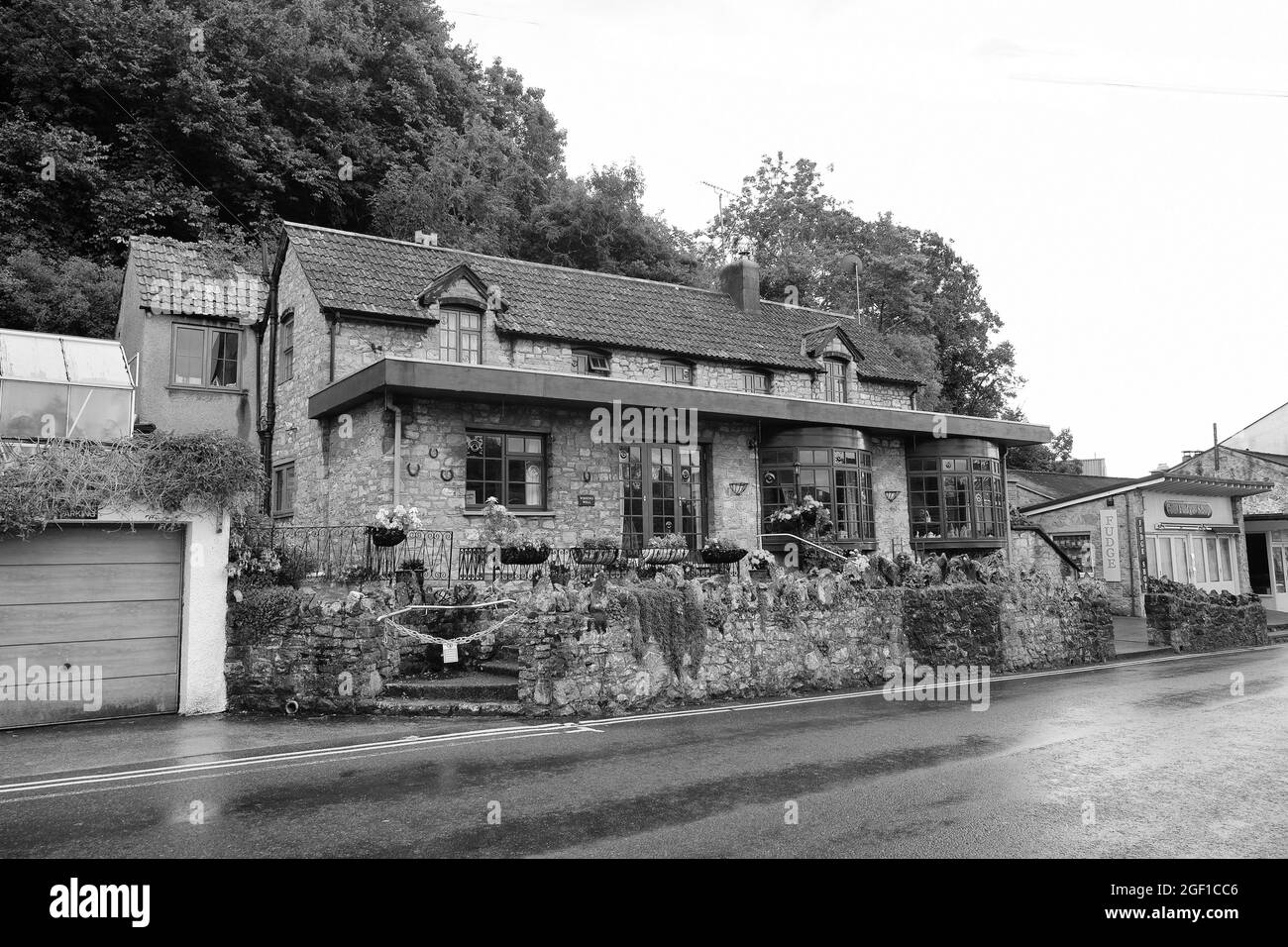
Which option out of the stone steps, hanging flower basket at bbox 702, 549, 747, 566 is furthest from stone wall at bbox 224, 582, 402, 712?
hanging flower basket at bbox 702, 549, 747, 566

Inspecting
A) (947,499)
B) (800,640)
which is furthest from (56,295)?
(947,499)

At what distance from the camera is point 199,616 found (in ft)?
38.3

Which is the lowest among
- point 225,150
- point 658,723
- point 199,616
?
point 658,723

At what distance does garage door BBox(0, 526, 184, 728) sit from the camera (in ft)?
35.2

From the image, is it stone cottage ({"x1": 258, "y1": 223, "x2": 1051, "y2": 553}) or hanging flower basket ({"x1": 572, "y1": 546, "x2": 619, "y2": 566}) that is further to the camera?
stone cottage ({"x1": 258, "y1": 223, "x2": 1051, "y2": 553})

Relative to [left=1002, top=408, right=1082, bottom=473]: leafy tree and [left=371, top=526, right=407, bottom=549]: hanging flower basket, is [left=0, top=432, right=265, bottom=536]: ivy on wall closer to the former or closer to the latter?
[left=371, top=526, right=407, bottom=549]: hanging flower basket

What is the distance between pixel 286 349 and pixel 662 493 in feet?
31.3

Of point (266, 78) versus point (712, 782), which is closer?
point (712, 782)

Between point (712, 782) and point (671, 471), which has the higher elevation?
point (671, 471)

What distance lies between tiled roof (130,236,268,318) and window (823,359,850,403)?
49.4 ft

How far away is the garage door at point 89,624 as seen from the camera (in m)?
10.7

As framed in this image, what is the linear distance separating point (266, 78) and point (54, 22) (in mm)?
6798
